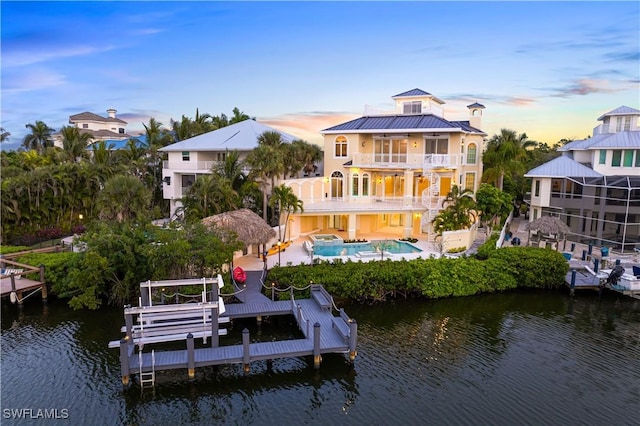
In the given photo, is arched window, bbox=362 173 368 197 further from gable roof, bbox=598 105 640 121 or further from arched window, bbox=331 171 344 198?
gable roof, bbox=598 105 640 121

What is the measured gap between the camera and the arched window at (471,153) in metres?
35.8

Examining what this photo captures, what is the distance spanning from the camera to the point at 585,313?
2117 cm

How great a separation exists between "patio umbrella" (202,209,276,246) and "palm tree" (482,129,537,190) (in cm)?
2284

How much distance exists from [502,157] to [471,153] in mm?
2633

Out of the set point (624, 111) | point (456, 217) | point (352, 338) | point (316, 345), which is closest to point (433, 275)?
point (456, 217)

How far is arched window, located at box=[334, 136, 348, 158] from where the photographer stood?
33875 mm

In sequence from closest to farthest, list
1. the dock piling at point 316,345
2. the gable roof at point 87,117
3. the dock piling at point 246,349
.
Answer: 1. the dock piling at point 246,349
2. the dock piling at point 316,345
3. the gable roof at point 87,117

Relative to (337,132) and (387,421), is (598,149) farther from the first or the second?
(387,421)

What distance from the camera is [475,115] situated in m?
38.2

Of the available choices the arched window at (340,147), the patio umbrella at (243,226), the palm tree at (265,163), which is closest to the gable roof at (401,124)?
the arched window at (340,147)

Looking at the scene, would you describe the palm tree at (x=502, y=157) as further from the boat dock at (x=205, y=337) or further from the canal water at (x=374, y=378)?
the boat dock at (x=205, y=337)

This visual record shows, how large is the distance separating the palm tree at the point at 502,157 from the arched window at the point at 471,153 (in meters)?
1.80

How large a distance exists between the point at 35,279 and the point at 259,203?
511 inches

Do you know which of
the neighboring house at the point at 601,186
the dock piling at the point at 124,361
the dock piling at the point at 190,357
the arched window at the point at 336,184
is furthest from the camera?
the arched window at the point at 336,184
